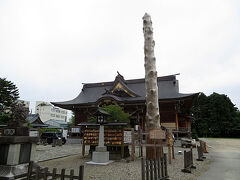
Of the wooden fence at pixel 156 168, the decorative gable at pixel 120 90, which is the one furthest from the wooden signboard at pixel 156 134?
the decorative gable at pixel 120 90

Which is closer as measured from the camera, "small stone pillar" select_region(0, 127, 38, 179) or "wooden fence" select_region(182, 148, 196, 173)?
"small stone pillar" select_region(0, 127, 38, 179)

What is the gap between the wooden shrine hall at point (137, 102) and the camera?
62.3 ft

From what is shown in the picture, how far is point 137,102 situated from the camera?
19.8 meters

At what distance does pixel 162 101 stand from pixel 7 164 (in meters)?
16.3

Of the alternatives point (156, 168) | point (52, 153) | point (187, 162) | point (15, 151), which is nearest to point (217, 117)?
point (187, 162)

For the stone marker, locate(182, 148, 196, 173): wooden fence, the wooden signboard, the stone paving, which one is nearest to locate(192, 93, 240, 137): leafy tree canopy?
the stone paving

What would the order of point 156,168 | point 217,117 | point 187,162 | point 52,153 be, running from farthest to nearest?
point 217,117, point 52,153, point 187,162, point 156,168

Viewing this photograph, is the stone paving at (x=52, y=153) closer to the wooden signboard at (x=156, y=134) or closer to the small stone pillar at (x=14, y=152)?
the small stone pillar at (x=14, y=152)

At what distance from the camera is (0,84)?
26.0m

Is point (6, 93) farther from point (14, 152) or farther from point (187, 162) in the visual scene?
point (187, 162)

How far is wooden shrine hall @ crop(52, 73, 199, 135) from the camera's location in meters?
19.0

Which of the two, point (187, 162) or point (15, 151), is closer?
point (15, 151)

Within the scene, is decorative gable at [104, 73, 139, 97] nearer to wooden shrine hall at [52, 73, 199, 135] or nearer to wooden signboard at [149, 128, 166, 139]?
wooden shrine hall at [52, 73, 199, 135]

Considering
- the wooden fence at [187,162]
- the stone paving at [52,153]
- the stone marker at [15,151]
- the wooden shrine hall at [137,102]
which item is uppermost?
the wooden shrine hall at [137,102]
